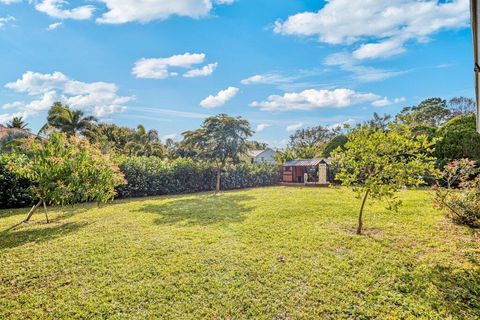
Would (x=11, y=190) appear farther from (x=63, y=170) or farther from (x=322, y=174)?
(x=322, y=174)

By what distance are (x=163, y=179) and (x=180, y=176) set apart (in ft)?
3.78

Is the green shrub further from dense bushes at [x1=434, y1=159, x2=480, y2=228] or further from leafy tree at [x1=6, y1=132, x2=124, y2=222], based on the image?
dense bushes at [x1=434, y1=159, x2=480, y2=228]

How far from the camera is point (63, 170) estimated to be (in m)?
7.45

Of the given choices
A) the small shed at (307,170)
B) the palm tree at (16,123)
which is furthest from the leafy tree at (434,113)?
the palm tree at (16,123)

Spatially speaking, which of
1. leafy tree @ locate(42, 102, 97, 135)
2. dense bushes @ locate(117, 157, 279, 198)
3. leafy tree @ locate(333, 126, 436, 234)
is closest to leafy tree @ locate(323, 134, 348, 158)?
dense bushes @ locate(117, 157, 279, 198)

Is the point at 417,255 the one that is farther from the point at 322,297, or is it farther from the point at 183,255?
the point at 183,255

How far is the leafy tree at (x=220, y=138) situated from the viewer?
51.6 feet

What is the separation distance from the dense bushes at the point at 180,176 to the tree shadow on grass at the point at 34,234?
6.52 m

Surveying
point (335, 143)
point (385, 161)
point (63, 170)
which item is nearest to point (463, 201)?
point (385, 161)

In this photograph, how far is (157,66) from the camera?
13227mm

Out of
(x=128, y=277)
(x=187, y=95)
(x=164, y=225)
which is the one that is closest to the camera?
(x=128, y=277)

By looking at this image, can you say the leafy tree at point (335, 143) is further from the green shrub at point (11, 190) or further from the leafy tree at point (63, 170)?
the green shrub at point (11, 190)

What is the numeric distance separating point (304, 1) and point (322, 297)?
8.66 m

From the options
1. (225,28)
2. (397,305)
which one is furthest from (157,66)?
(397,305)
